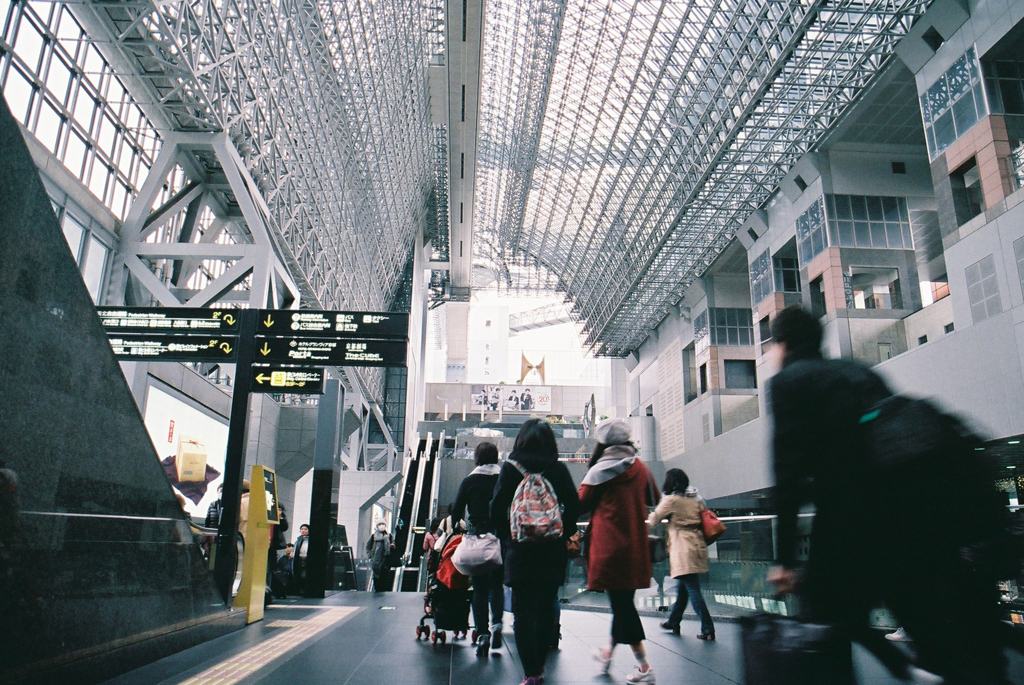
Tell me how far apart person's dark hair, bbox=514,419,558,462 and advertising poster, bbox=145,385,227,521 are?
45.5 ft

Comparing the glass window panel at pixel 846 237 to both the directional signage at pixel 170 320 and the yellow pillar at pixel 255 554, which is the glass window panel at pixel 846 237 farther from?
the yellow pillar at pixel 255 554

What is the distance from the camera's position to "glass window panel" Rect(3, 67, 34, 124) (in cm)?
1248

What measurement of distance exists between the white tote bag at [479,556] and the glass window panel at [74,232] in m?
12.4

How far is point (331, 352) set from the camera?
425 inches

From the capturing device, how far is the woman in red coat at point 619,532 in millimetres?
4176

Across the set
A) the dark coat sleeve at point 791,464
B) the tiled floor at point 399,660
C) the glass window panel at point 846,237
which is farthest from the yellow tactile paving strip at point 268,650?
the glass window panel at point 846,237

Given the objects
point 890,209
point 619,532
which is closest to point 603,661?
point 619,532

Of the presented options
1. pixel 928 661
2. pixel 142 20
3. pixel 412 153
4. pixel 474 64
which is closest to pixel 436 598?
pixel 928 661

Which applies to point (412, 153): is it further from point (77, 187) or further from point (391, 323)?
point (391, 323)

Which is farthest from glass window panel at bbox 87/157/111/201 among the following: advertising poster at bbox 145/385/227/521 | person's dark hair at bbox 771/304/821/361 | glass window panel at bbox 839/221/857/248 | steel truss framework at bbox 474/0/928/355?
glass window panel at bbox 839/221/857/248

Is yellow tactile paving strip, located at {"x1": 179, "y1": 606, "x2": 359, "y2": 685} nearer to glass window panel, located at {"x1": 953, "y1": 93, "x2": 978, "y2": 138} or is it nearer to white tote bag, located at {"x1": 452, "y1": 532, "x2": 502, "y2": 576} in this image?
Answer: white tote bag, located at {"x1": 452, "y1": 532, "x2": 502, "y2": 576}

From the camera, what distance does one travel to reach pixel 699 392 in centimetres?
4050

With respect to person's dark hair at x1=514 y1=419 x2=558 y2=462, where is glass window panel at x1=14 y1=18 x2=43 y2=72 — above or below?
above

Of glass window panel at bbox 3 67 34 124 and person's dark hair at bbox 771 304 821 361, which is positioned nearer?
person's dark hair at bbox 771 304 821 361
